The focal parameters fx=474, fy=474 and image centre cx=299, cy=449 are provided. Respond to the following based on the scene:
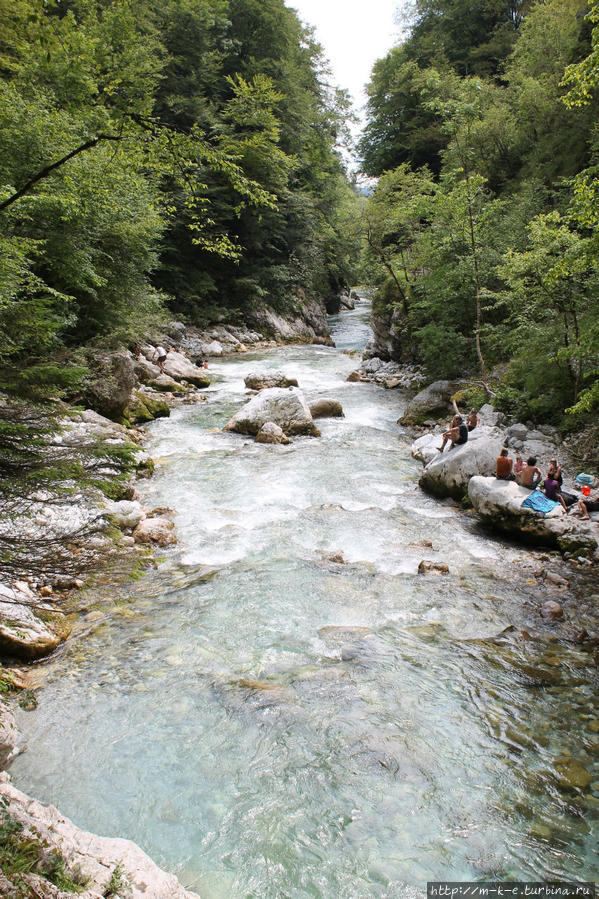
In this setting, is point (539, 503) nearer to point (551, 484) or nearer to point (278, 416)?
point (551, 484)

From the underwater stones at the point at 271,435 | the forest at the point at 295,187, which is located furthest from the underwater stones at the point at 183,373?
the underwater stones at the point at 271,435

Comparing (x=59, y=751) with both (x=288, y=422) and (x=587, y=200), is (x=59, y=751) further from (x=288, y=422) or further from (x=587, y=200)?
(x=288, y=422)

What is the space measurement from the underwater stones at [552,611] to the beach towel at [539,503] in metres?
2.31

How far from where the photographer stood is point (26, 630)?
4715mm

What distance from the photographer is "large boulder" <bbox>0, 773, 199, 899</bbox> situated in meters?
2.33

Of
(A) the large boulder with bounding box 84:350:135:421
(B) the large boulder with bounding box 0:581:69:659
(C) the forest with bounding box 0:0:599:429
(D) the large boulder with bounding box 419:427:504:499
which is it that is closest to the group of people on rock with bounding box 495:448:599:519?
(D) the large boulder with bounding box 419:427:504:499

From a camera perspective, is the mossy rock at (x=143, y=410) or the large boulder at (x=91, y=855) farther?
the mossy rock at (x=143, y=410)

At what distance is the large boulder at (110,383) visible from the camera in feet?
39.9

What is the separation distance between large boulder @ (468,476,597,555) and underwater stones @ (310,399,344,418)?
24.0 ft

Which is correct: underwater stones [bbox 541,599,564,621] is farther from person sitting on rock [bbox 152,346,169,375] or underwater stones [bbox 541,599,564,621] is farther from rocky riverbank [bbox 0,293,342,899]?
person sitting on rock [bbox 152,346,169,375]

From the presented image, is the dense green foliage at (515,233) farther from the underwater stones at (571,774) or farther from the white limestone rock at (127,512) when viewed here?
the white limestone rock at (127,512)

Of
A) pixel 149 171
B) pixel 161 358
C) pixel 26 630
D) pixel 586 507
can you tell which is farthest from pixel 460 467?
pixel 149 171

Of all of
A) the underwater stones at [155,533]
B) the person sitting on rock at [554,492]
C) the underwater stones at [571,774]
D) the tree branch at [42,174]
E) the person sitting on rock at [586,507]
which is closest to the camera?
the tree branch at [42,174]

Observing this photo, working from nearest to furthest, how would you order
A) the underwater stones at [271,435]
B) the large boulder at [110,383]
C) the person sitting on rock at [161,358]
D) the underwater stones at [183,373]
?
1. the large boulder at [110,383]
2. the underwater stones at [271,435]
3. the person sitting on rock at [161,358]
4. the underwater stones at [183,373]
